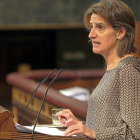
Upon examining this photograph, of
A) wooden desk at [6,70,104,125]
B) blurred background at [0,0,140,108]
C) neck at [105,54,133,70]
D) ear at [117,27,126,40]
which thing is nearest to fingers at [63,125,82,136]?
neck at [105,54,133,70]

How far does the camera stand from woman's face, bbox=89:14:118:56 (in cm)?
181

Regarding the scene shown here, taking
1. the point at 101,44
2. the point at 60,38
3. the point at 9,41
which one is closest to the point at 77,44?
the point at 60,38

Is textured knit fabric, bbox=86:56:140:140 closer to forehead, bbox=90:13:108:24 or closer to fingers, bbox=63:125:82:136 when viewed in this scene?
fingers, bbox=63:125:82:136

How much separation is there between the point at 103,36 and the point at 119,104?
1.08 feet

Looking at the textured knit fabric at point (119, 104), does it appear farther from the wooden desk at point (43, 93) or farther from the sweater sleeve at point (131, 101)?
the wooden desk at point (43, 93)

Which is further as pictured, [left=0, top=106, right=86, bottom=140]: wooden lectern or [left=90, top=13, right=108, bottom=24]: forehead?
[left=90, top=13, right=108, bottom=24]: forehead

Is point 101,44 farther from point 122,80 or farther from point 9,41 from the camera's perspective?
point 9,41

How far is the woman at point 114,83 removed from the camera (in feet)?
5.37

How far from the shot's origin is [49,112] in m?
4.34

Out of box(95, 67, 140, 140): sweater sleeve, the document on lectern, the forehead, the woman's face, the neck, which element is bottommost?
the document on lectern

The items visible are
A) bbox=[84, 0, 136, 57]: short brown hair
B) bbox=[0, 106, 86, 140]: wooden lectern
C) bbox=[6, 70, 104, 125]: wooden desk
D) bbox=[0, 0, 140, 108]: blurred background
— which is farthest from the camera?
bbox=[0, 0, 140, 108]: blurred background

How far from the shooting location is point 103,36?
5.96 ft

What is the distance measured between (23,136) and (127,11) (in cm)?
71

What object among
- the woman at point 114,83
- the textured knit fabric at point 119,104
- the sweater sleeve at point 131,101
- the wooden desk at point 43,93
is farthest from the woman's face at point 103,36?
the wooden desk at point 43,93
